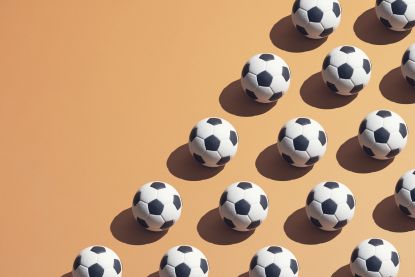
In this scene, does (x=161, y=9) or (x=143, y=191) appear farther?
(x=161, y=9)

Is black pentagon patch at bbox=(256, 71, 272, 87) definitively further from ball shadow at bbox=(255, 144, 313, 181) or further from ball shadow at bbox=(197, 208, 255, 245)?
ball shadow at bbox=(197, 208, 255, 245)

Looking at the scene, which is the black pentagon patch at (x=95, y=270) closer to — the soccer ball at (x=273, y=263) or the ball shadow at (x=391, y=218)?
the soccer ball at (x=273, y=263)

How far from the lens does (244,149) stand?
1468cm

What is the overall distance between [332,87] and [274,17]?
124 centimetres

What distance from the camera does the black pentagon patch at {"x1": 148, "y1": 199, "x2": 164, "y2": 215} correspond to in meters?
14.0

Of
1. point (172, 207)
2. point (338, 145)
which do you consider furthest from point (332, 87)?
point (172, 207)

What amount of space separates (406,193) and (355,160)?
32.6 inches

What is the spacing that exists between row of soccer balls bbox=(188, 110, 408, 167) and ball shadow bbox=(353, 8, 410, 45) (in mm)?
1220

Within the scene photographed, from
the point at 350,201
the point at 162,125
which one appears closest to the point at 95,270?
the point at 162,125

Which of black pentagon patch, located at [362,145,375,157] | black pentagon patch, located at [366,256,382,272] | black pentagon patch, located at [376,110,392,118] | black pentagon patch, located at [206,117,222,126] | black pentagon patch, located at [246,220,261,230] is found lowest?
black pentagon patch, located at [366,256,382,272]

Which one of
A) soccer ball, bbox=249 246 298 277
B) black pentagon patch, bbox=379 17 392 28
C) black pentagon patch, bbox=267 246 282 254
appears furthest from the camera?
black pentagon patch, bbox=379 17 392 28

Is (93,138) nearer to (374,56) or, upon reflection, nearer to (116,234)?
(116,234)

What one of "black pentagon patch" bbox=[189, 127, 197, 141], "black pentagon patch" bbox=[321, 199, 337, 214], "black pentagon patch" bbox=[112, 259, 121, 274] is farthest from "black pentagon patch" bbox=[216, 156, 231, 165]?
"black pentagon patch" bbox=[112, 259, 121, 274]

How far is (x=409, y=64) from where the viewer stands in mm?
14664
